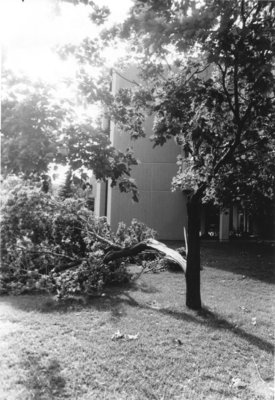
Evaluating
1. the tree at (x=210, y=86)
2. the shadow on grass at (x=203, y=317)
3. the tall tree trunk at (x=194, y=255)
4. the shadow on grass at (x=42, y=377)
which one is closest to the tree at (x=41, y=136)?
the tree at (x=210, y=86)

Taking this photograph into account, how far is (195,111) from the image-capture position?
5230 mm

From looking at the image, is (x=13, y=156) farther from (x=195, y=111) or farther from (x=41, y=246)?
(x=41, y=246)

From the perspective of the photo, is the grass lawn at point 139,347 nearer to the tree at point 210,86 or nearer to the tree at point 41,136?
the tree at point 210,86

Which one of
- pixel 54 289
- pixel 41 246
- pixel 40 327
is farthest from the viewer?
pixel 41 246

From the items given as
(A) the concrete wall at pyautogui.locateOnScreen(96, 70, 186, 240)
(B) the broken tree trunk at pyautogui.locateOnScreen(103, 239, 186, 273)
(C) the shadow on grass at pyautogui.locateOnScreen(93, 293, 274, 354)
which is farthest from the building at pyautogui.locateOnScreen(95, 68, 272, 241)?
(C) the shadow on grass at pyautogui.locateOnScreen(93, 293, 274, 354)

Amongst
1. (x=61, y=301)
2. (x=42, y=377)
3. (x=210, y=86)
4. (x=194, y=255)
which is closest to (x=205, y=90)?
(x=210, y=86)

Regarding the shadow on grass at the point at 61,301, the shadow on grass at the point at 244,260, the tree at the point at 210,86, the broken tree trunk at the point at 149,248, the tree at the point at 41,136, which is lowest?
the shadow on grass at the point at 61,301

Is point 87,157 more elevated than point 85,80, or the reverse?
point 85,80

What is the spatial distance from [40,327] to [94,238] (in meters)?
3.74

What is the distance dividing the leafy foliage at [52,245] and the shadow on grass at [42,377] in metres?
3.19

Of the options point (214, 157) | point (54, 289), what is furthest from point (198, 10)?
point (54, 289)

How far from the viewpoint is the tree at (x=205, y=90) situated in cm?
378

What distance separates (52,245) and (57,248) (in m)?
0.26

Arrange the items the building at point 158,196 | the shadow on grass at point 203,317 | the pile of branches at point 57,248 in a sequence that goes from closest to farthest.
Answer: the shadow on grass at point 203,317, the pile of branches at point 57,248, the building at point 158,196
